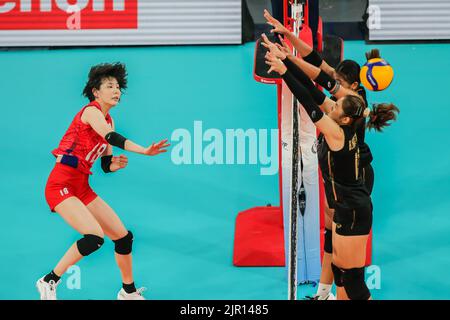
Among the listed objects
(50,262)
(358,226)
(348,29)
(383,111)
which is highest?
(348,29)

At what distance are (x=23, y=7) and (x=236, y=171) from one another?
11.0ft

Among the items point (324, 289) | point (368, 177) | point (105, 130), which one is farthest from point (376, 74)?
point (105, 130)

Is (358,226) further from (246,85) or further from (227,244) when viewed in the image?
(246,85)

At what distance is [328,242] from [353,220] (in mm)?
815

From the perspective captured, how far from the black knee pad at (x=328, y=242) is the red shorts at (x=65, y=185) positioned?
1.84m

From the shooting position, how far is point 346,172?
5.72 metres

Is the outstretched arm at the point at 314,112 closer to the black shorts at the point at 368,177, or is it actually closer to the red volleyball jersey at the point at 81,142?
the black shorts at the point at 368,177

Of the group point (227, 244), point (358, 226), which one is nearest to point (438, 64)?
point (227, 244)

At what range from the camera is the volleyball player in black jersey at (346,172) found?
18.2ft

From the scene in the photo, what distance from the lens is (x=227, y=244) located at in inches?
299

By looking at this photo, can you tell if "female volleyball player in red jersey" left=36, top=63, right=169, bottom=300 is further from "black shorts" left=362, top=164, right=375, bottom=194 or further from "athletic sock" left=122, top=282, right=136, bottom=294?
"black shorts" left=362, top=164, right=375, bottom=194

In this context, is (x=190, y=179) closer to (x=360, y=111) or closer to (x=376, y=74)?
(x=376, y=74)

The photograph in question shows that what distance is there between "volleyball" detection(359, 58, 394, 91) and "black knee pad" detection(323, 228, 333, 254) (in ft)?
3.92

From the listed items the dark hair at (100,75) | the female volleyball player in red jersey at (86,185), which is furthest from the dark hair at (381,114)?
the dark hair at (100,75)
